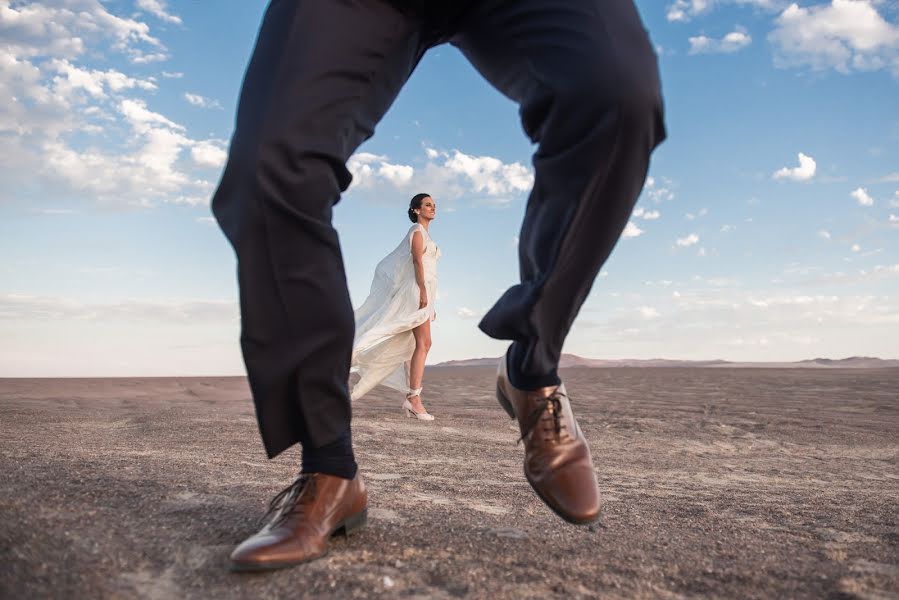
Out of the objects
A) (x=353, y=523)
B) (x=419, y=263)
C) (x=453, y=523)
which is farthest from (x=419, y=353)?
(x=353, y=523)

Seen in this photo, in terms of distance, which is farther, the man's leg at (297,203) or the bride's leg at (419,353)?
the bride's leg at (419,353)

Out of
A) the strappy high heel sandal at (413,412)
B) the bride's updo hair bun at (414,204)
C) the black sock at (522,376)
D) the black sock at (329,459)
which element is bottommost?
the strappy high heel sandal at (413,412)

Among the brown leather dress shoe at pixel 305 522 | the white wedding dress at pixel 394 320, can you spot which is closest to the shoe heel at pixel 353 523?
the brown leather dress shoe at pixel 305 522

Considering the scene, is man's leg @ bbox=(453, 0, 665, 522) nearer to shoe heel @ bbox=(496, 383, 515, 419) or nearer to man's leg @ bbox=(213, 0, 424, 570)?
shoe heel @ bbox=(496, 383, 515, 419)

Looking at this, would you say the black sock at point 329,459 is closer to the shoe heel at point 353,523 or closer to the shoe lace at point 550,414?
the shoe heel at point 353,523

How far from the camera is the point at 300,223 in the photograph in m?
1.50

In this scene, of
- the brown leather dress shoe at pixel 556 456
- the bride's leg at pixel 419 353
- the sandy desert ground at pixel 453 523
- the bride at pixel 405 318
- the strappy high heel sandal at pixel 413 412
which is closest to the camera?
the sandy desert ground at pixel 453 523

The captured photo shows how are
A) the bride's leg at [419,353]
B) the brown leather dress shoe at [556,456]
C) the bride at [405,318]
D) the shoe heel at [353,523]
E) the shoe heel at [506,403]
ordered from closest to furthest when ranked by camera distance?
the brown leather dress shoe at [556,456] < the shoe heel at [353,523] < the shoe heel at [506,403] < the bride's leg at [419,353] < the bride at [405,318]

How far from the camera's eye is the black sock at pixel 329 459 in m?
1.62

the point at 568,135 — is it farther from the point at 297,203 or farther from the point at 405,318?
the point at 405,318

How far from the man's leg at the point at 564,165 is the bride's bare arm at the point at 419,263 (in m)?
5.49

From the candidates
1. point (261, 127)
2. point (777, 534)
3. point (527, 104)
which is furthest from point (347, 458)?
point (777, 534)

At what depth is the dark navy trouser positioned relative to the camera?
1461mm

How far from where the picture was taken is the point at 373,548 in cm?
159
